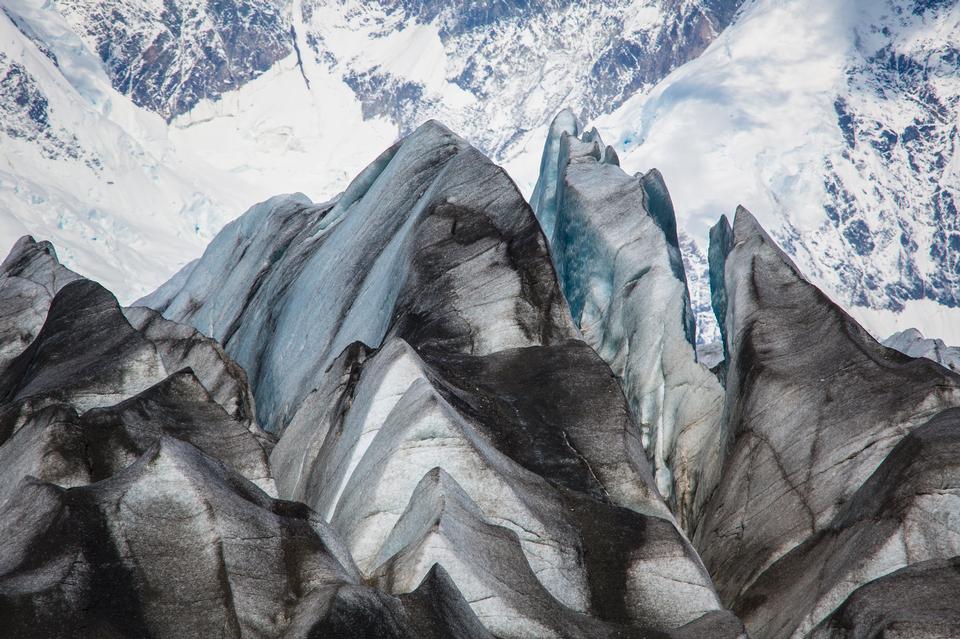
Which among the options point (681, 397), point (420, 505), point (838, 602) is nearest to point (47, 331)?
Result: point (420, 505)

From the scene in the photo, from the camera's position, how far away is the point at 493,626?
1277 cm

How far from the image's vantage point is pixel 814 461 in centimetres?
1902

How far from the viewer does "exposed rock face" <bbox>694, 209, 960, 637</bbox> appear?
49.0 feet

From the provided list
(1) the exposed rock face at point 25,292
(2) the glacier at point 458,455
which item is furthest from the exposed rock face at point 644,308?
(1) the exposed rock face at point 25,292

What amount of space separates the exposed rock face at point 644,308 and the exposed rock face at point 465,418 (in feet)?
15.6

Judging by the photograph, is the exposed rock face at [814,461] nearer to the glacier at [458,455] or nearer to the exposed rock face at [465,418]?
the glacier at [458,455]

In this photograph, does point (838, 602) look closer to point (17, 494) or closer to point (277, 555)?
point (277, 555)

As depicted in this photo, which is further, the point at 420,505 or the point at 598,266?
the point at 598,266

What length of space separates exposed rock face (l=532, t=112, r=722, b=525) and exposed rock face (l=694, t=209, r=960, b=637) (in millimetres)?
2370

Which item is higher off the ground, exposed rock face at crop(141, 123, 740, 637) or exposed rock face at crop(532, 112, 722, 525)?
exposed rock face at crop(141, 123, 740, 637)

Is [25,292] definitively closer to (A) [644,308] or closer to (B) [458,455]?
(A) [644,308]

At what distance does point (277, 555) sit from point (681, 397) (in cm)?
1733

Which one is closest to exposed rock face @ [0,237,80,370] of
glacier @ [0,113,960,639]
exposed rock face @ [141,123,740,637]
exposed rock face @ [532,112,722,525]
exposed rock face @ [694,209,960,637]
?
glacier @ [0,113,960,639]

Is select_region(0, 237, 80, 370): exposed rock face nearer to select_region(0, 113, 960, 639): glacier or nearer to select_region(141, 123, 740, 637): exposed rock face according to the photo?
select_region(0, 113, 960, 639): glacier
